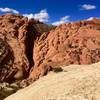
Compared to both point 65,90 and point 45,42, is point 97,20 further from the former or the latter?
point 65,90

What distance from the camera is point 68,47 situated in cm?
4766

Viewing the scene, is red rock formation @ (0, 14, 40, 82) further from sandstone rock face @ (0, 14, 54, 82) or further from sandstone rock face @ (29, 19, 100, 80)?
sandstone rock face @ (29, 19, 100, 80)

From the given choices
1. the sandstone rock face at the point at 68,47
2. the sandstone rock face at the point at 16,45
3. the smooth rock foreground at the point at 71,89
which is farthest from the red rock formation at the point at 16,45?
the smooth rock foreground at the point at 71,89

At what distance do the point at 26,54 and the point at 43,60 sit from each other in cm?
512

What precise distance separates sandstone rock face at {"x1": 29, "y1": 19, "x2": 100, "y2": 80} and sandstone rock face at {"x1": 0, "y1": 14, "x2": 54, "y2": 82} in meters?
1.75

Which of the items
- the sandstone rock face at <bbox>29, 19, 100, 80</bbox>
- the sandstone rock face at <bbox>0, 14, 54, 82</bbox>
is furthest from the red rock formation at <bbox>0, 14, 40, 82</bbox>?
the sandstone rock face at <bbox>29, 19, 100, 80</bbox>

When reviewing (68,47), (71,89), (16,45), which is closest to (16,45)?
(16,45)

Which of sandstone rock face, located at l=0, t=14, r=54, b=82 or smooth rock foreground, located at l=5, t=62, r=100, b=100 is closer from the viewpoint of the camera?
smooth rock foreground, located at l=5, t=62, r=100, b=100

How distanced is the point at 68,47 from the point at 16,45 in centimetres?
930

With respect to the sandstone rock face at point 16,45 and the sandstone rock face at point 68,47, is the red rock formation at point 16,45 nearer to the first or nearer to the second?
the sandstone rock face at point 16,45

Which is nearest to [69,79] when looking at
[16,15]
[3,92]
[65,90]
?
[65,90]

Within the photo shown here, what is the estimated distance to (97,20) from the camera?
50594 millimetres

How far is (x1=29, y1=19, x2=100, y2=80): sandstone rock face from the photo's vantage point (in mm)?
45562

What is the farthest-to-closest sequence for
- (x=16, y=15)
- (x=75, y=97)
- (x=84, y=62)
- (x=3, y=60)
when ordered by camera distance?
(x=16, y=15), (x=3, y=60), (x=84, y=62), (x=75, y=97)
